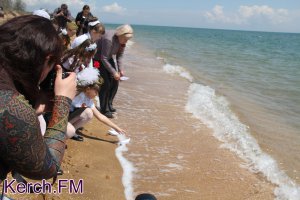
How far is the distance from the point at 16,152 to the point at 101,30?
14.8ft

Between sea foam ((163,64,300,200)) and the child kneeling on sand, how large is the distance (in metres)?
2.17

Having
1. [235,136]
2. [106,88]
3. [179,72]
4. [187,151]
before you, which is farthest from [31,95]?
[179,72]

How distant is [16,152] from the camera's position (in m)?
1.44

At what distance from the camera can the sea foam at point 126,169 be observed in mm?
4145

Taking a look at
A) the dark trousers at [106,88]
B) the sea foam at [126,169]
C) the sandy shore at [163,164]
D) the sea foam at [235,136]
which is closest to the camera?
the sea foam at [126,169]

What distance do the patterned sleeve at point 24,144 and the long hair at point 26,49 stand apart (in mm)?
97

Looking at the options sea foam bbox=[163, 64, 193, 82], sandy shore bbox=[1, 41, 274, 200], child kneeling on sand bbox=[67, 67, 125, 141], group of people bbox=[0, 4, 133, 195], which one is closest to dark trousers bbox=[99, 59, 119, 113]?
sandy shore bbox=[1, 41, 274, 200]

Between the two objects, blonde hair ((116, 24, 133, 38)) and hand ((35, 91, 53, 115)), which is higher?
blonde hair ((116, 24, 133, 38))

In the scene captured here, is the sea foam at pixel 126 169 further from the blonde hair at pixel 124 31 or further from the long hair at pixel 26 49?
the long hair at pixel 26 49

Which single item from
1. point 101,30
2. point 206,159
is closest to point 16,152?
point 206,159

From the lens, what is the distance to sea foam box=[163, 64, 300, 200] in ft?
15.9

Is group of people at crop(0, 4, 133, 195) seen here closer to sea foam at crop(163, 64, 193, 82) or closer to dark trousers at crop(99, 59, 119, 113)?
dark trousers at crop(99, 59, 119, 113)

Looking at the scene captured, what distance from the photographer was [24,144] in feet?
4.73

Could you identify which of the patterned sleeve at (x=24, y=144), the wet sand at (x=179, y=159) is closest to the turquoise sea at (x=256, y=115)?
the wet sand at (x=179, y=159)
